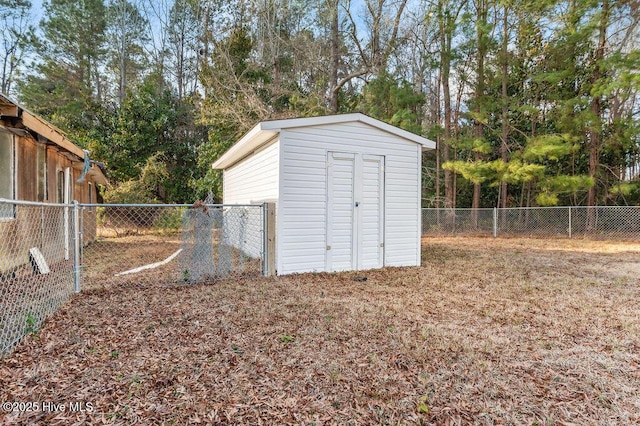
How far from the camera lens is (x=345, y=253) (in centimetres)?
586

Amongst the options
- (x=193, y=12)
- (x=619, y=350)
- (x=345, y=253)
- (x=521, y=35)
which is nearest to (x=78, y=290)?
(x=345, y=253)

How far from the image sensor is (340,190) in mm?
5781

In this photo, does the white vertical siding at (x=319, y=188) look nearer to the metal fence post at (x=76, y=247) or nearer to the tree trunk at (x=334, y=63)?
the metal fence post at (x=76, y=247)

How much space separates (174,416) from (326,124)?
184 inches

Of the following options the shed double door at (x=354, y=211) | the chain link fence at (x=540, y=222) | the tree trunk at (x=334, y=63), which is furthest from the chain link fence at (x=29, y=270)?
the chain link fence at (x=540, y=222)

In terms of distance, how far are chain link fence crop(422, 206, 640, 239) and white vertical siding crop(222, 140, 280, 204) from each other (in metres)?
6.61

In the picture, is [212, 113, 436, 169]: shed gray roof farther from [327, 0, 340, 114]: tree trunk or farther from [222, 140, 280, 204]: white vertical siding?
[327, 0, 340, 114]: tree trunk

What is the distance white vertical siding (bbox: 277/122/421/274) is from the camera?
5402 mm

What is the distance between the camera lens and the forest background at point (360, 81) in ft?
36.5

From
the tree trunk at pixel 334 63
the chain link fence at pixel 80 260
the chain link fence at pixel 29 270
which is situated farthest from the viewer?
the tree trunk at pixel 334 63

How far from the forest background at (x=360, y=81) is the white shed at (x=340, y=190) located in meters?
6.26

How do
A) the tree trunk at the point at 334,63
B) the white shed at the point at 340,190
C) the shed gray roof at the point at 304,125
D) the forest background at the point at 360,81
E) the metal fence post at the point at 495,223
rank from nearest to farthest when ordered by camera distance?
the shed gray roof at the point at 304,125 < the white shed at the point at 340,190 < the forest background at the point at 360,81 < the metal fence post at the point at 495,223 < the tree trunk at the point at 334,63

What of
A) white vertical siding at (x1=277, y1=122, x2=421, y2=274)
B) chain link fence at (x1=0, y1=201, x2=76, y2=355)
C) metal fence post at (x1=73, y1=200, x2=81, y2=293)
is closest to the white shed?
white vertical siding at (x1=277, y1=122, x2=421, y2=274)

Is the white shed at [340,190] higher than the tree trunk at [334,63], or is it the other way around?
the tree trunk at [334,63]
